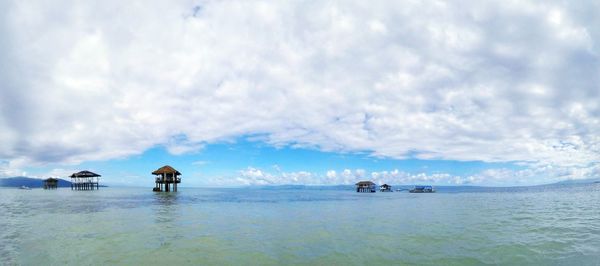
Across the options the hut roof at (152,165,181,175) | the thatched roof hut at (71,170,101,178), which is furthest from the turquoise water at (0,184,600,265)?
the thatched roof hut at (71,170,101,178)

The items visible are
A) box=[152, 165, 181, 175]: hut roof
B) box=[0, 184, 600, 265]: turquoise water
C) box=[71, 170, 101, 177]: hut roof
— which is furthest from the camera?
box=[71, 170, 101, 177]: hut roof

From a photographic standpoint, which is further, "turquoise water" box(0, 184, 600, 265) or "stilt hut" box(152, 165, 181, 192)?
"stilt hut" box(152, 165, 181, 192)

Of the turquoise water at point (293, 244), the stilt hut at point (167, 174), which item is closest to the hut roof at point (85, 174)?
the stilt hut at point (167, 174)

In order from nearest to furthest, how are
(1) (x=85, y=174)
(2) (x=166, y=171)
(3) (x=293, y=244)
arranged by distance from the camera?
(3) (x=293, y=244), (2) (x=166, y=171), (1) (x=85, y=174)

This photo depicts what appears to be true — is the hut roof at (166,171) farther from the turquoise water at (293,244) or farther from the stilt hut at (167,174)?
the turquoise water at (293,244)

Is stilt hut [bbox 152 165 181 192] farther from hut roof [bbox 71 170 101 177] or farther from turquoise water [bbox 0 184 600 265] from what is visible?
turquoise water [bbox 0 184 600 265]

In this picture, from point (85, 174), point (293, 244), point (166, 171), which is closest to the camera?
point (293, 244)

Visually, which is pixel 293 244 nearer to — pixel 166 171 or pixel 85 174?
pixel 166 171

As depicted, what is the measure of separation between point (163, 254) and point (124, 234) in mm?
6693

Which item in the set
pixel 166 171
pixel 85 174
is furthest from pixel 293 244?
pixel 85 174

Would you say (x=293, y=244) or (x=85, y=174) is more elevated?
(x=85, y=174)

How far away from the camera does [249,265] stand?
42.6ft

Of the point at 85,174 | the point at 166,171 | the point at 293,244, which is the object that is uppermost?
the point at 166,171

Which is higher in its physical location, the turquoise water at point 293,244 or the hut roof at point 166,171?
the hut roof at point 166,171
